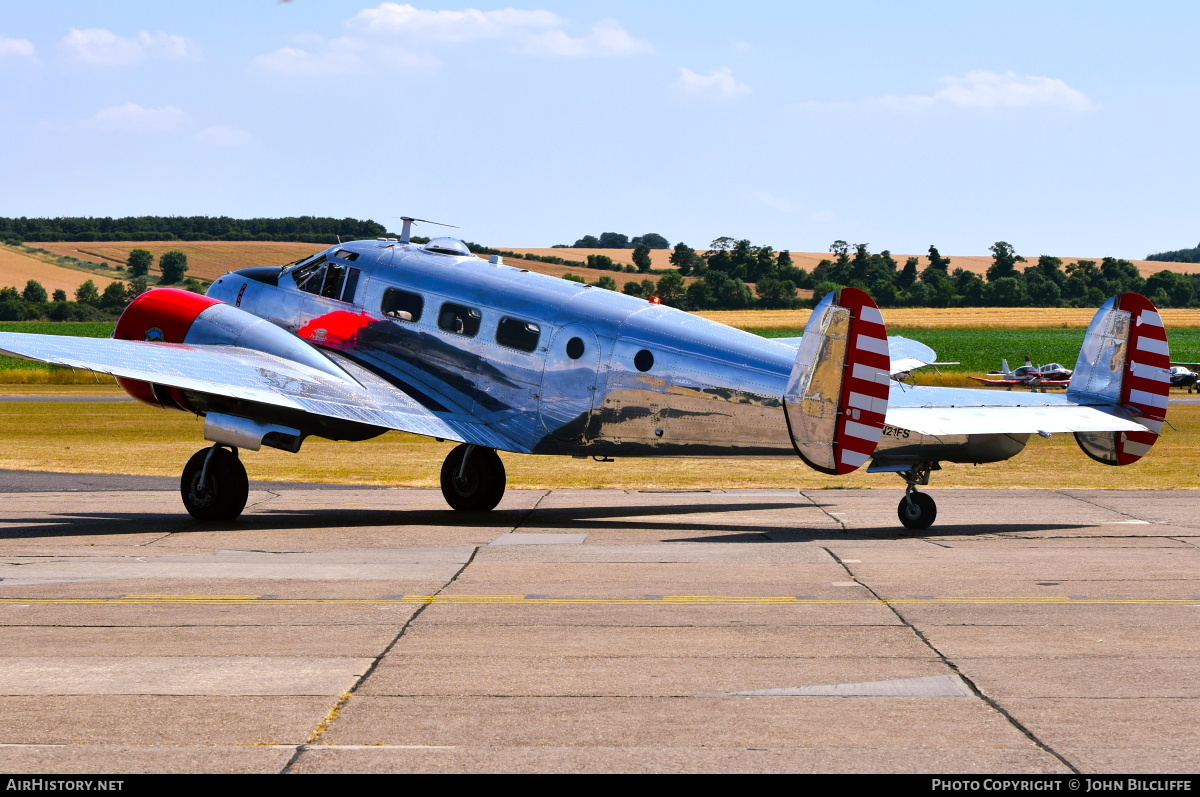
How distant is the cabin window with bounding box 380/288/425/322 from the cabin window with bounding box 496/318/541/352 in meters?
1.62

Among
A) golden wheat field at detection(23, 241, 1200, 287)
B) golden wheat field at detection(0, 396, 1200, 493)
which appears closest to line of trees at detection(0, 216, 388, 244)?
golden wheat field at detection(23, 241, 1200, 287)

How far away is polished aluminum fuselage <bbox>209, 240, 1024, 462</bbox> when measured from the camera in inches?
715

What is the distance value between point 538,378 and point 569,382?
0.55m

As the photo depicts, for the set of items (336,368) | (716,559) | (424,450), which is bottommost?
(424,450)

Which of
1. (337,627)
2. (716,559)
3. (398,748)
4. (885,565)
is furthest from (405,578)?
(398,748)

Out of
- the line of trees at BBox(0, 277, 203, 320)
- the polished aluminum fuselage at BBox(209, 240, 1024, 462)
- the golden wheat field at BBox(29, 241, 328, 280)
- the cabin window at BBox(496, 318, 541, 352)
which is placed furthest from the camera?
the golden wheat field at BBox(29, 241, 328, 280)

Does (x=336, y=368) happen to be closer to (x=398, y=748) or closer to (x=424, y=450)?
(x=398, y=748)

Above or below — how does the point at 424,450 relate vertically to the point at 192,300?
below

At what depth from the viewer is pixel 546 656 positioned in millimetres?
10531

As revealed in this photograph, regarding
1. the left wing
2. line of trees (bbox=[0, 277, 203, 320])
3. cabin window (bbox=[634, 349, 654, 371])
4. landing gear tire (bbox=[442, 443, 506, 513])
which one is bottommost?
line of trees (bbox=[0, 277, 203, 320])

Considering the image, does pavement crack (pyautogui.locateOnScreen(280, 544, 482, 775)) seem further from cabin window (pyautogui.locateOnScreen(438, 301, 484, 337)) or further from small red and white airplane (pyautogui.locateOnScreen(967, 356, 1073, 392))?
small red and white airplane (pyautogui.locateOnScreen(967, 356, 1073, 392))

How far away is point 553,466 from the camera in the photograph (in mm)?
33344

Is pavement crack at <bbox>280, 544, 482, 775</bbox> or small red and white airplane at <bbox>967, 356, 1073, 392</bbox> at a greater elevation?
pavement crack at <bbox>280, 544, 482, 775</bbox>
